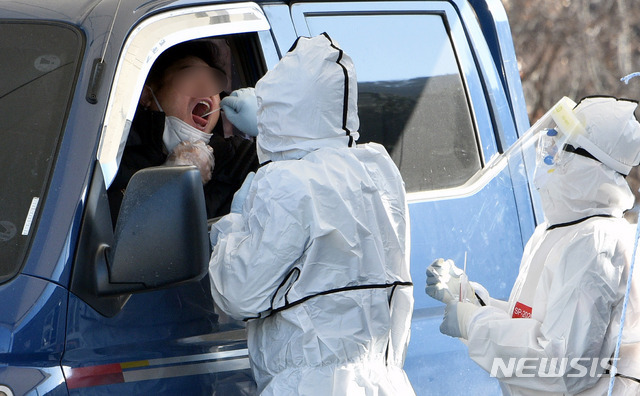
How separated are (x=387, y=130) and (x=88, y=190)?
1439 millimetres

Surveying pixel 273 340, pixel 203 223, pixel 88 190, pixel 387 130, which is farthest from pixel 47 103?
pixel 387 130

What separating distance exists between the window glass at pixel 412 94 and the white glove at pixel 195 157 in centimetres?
59

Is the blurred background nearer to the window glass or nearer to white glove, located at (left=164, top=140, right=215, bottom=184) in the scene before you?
the window glass

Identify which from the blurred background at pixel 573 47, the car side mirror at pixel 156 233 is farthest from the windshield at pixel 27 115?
the blurred background at pixel 573 47

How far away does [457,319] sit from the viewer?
3.24 meters

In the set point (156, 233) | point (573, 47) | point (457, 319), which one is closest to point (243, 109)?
point (156, 233)

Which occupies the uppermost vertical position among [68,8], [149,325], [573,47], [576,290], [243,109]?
[68,8]

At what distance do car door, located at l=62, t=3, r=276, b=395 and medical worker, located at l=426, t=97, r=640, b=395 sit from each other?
84 cm

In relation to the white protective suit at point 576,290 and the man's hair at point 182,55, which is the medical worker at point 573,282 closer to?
the white protective suit at point 576,290

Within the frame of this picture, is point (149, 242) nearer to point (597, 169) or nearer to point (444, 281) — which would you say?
point (444, 281)

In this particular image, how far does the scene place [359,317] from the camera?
2715mm

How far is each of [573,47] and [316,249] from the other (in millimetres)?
10197

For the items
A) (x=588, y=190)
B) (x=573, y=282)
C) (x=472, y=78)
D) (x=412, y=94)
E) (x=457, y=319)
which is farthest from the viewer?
(x=472, y=78)

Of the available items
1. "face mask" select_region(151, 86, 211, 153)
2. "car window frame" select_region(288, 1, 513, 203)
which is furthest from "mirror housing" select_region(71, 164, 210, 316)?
"car window frame" select_region(288, 1, 513, 203)
